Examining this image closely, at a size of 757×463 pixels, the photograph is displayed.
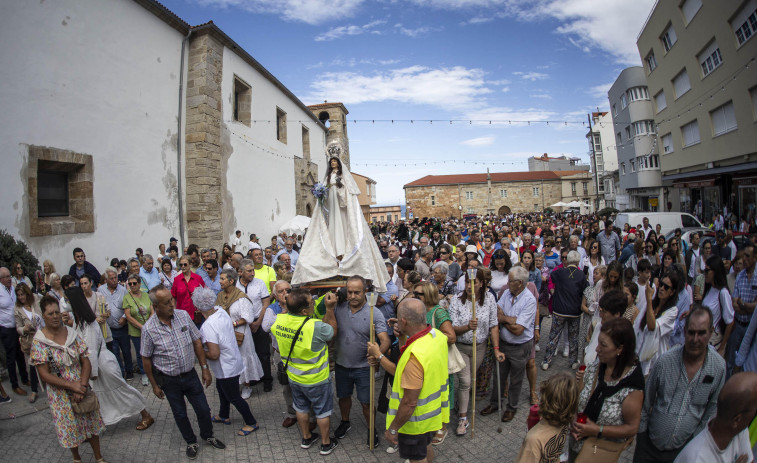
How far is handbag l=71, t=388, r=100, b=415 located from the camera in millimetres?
3878

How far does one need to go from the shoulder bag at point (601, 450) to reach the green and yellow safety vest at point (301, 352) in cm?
235

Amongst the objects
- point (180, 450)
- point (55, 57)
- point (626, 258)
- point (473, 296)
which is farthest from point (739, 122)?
point (55, 57)

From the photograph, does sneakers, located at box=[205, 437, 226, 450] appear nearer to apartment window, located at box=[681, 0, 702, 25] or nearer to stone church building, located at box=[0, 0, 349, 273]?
stone church building, located at box=[0, 0, 349, 273]

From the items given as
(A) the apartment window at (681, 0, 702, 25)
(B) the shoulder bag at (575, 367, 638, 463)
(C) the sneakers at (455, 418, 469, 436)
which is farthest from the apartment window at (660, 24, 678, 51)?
(B) the shoulder bag at (575, 367, 638, 463)

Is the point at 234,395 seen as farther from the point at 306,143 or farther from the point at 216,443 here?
the point at 306,143

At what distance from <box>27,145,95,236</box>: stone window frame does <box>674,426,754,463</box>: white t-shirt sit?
10.2m

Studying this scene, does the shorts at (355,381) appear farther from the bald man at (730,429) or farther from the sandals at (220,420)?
the bald man at (730,429)

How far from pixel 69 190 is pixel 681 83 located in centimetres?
2462

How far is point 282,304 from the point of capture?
200 inches

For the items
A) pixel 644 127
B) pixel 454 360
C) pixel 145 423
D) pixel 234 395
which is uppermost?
pixel 644 127

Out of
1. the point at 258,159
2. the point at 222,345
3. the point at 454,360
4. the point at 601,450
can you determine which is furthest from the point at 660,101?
the point at 222,345

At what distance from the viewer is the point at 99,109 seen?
936cm

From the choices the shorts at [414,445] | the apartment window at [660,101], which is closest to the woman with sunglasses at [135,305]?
the shorts at [414,445]

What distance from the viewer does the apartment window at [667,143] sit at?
22.4 m
